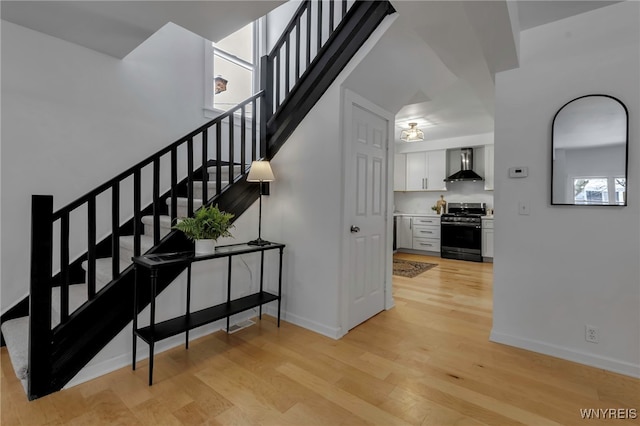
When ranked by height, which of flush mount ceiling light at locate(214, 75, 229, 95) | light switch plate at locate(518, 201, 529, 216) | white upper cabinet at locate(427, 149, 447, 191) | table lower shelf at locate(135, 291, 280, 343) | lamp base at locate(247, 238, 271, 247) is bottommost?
table lower shelf at locate(135, 291, 280, 343)

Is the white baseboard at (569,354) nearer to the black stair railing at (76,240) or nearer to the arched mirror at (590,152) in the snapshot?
the arched mirror at (590,152)

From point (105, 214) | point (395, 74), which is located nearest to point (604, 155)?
point (395, 74)

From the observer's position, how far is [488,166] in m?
6.08

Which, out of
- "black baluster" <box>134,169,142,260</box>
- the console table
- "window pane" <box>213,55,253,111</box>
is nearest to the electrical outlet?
the console table

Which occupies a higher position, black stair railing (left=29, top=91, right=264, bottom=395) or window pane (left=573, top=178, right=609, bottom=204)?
window pane (left=573, top=178, right=609, bottom=204)

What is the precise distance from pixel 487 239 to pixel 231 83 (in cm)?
517

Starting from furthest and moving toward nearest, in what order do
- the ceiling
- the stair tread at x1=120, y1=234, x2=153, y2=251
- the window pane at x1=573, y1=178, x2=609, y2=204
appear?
the stair tread at x1=120, y1=234, x2=153, y2=251 → the window pane at x1=573, y1=178, x2=609, y2=204 → the ceiling

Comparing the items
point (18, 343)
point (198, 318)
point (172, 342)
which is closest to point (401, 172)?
point (198, 318)

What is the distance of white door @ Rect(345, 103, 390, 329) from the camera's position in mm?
2762

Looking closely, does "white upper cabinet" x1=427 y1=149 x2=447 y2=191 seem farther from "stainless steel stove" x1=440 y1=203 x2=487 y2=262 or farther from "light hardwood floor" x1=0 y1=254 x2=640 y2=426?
"light hardwood floor" x1=0 y1=254 x2=640 y2=426

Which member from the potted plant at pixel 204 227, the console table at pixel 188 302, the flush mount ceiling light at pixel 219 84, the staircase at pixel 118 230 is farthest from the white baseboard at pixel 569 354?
the flush mount ceiling light at pixel 219 84

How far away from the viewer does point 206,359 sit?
2.22 metres

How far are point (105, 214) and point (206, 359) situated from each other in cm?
160

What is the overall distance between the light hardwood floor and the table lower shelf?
0.27 m
